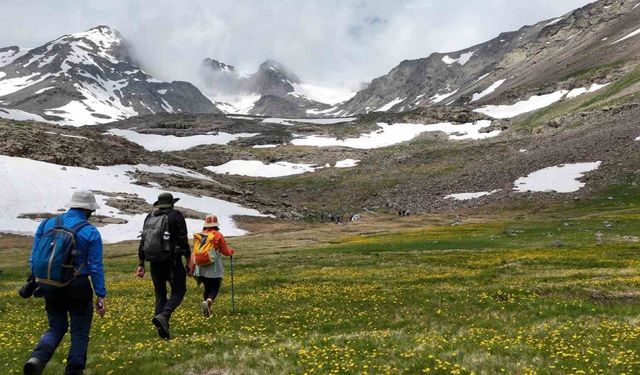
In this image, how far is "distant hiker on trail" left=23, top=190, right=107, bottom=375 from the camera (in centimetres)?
997

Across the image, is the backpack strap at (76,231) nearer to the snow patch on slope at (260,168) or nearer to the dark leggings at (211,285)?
the dark leggings at (211,285)

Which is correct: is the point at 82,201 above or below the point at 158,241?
above

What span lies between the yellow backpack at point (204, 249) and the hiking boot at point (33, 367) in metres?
7.42

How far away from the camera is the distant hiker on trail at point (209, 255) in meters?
17.4

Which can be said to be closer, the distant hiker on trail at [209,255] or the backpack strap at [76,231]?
the backpack strap at [76,231]

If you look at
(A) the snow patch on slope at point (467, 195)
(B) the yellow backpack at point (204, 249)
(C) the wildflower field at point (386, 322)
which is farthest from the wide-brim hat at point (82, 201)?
(A) the snow patch on slope at point (467, 195)

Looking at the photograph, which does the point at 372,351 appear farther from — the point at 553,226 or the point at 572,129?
the point at 572,129

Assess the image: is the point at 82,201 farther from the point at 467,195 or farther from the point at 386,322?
the point at 467,195

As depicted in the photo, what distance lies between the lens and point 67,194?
8169 cm

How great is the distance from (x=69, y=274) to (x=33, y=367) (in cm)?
194

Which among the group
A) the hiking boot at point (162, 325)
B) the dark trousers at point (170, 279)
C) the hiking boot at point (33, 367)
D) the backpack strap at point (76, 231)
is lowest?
the hiking boot at point (162, 325)

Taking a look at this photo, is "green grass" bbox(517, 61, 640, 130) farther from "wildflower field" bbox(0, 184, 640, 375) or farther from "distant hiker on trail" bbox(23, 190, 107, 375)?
"distant hiker on trail" bbox(23, 190, 107, 375)

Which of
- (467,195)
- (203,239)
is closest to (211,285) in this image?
(203,239)

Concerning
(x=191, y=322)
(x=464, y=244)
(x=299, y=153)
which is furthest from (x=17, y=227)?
(x=299, y=153)
